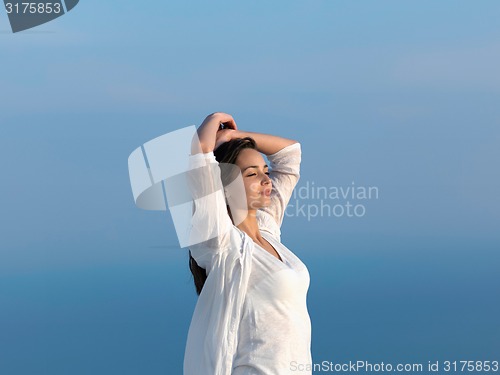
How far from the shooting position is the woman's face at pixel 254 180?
8.68ft

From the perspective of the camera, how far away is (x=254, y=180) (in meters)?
2.65

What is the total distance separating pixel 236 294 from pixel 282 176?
657 millimetres

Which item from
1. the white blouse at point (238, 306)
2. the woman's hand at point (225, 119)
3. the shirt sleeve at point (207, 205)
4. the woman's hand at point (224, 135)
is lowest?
the white blouse at point (238, 306)

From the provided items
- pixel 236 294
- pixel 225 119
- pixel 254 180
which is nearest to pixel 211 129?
pixel 225 119

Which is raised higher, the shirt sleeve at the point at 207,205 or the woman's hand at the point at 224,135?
the woman's hand at the point at 224,135

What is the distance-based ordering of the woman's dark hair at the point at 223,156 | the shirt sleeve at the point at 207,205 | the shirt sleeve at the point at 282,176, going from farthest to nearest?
the shirt sleeve at the point at 282,176 → the woman's dark hair at the point at 223,156 → the shirt sleeve at the point at 207,205

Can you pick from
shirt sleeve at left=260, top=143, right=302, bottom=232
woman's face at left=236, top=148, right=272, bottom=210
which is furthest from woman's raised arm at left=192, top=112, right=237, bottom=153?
shirt sleeve at left=260, top=143, right=302, bottom=232

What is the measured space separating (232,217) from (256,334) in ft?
1.32

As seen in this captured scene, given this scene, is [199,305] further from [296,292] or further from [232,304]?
[296,292]

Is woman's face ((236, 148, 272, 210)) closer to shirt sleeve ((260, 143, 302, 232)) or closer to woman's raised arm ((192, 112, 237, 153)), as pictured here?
woman's raised arm ((192, 112, 237, 153))

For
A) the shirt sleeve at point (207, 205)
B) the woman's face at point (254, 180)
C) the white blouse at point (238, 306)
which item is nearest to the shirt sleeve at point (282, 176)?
the woman's face at point (254, 180)

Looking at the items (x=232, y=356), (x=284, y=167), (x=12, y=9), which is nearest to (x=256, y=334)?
(x=232, y=356)

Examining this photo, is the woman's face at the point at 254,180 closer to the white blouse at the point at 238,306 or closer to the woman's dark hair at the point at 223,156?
the woman's dark hair at the point at 223,156

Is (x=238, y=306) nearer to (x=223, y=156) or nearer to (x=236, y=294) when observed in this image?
(x=236, y=294)
